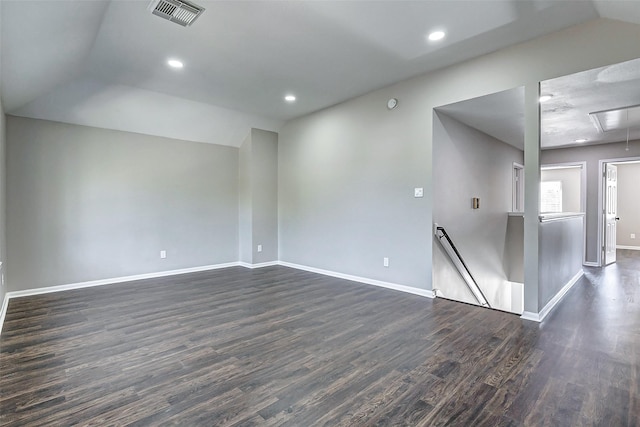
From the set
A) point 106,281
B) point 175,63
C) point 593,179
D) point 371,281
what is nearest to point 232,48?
point 175,63

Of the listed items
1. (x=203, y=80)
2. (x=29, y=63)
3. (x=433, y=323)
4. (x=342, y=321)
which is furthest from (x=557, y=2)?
(x=29, y=63)

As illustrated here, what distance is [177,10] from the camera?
2.70 metres

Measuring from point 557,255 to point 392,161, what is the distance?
241 cm

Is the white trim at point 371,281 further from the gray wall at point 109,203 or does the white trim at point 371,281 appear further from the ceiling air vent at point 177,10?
the ceiling air vent at point 177,10

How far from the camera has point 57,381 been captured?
211cm

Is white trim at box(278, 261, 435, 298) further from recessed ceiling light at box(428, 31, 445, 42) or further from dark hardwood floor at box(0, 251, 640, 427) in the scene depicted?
recessed ceiling light at box(428, 31, 445, 42)

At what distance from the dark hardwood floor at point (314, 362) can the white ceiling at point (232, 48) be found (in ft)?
7.79

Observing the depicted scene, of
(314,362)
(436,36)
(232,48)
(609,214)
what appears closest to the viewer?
(314,362)

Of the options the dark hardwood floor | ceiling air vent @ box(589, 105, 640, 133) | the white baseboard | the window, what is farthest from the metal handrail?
the window

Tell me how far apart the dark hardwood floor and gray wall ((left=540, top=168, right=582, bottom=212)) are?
656cm

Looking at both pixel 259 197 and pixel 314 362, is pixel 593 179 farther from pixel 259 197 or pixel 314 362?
pixel 314 362

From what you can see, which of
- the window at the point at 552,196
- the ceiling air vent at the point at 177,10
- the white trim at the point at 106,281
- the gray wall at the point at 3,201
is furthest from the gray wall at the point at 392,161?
the window at the point at 552,196

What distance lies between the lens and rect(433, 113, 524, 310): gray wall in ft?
14.1

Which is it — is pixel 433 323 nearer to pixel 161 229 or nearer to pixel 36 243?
pixel 161 229
